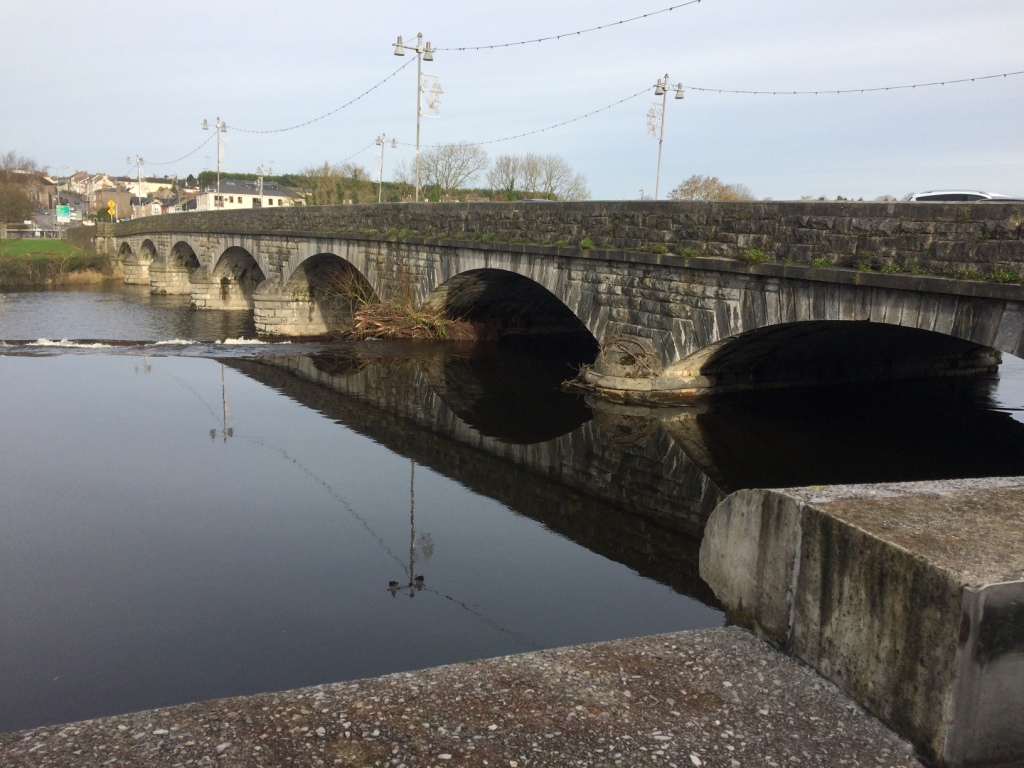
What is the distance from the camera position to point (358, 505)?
880 centimetres

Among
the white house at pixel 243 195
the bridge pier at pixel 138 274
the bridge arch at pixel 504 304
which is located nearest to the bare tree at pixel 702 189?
the bridge arch at pixel 504 304

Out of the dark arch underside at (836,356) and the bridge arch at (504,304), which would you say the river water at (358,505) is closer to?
the dark arch underside at (836,356)

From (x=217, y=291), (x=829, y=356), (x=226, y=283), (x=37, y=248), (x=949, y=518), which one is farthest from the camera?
(x=37, y=248)

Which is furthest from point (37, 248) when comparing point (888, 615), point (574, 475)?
point (888, 615)

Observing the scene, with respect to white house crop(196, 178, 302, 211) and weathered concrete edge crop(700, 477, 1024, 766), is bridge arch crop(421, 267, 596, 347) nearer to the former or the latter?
weathered concrete edge crop(700, 477, 1024, 766)

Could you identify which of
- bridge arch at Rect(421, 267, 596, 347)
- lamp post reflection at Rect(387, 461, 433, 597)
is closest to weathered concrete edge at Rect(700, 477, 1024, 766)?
lamp post reflection at Rect(387, 461, 433, 597)

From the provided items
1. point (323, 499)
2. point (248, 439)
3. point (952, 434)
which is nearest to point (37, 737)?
point (323, 499)

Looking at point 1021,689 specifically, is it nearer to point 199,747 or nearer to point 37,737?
point 199,747

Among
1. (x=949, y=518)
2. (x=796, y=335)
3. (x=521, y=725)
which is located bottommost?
(x=521, y=725)

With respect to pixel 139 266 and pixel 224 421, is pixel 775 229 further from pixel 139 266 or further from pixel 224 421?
pixel 139 266

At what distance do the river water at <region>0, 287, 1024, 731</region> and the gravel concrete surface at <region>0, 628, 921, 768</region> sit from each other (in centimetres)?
211

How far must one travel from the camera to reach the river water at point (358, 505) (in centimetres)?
579

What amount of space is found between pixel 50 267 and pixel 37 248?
39.4 ft

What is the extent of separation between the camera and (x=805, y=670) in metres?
3.49
